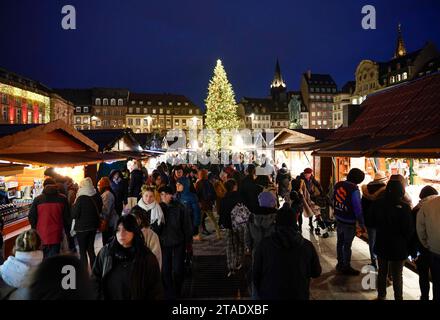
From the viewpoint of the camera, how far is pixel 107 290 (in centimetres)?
330

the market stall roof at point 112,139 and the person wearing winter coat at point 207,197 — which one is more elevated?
the market stall roof at point 112,139

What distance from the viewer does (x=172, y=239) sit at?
5551mm

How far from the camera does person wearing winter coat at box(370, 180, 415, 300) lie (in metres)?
5.14

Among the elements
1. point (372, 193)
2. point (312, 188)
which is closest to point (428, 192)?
point (372, 193)

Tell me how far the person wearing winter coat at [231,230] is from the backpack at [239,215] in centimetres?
11

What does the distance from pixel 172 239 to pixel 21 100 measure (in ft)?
180

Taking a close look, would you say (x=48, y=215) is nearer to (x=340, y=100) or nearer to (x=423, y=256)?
(x=423, y=256)

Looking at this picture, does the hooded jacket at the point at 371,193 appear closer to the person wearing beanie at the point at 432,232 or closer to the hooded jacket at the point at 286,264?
the person wearing beanie at the point at 432,232

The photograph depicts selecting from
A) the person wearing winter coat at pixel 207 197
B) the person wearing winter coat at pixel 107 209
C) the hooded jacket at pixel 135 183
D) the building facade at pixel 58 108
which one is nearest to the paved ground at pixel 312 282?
the person wearing winter coat at pixel 207 197

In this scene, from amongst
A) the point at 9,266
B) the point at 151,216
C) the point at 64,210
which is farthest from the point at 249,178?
the point at 9,266

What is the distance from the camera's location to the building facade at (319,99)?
9344cm

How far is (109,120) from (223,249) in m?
86.2

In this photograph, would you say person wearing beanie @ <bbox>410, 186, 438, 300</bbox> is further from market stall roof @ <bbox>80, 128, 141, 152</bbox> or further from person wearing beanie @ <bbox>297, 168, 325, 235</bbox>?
market stall roof @ <bbox>80, 128, 141, 152</bbox>
